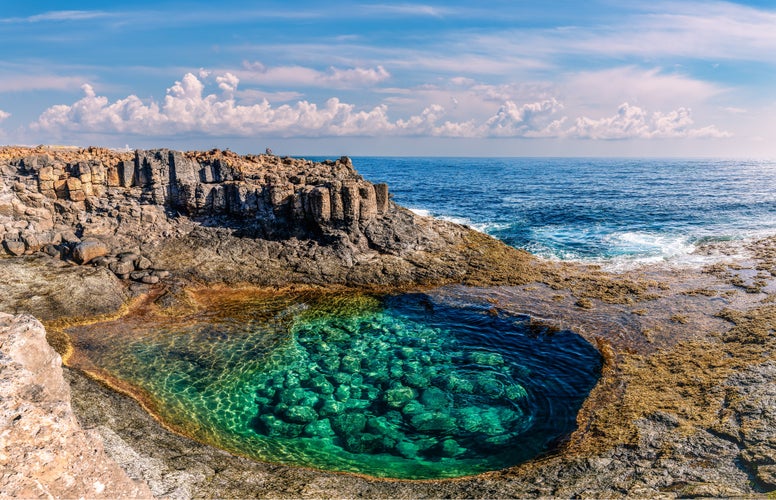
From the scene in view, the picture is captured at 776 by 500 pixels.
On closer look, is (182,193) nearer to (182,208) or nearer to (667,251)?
(182,208)

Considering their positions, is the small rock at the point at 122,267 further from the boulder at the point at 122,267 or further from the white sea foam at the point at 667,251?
the white sea foam at the point at 667,251

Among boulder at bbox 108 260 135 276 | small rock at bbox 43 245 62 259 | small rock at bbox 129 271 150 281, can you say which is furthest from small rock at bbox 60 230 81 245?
small rock at bbox 129 271 150 281

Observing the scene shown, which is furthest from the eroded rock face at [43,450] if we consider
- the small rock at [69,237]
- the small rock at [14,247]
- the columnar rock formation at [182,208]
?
the small rock at [14,247]

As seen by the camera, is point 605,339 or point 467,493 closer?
point 467,493

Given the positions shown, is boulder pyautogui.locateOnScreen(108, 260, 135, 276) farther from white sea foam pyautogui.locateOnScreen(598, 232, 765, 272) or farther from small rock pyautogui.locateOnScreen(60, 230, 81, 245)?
white sea foam pyautogui.locateOnScreen(598, 232, 765, 272)

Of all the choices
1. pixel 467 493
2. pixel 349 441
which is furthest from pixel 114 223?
pixel 467 493

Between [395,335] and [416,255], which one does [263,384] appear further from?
[416,255]

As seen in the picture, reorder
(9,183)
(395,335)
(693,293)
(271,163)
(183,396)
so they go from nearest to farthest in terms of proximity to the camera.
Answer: (183,396), (395,335), (693,293), (9,183), (271,163)
